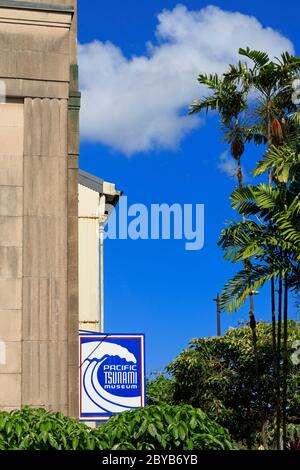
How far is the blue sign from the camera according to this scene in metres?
20.4

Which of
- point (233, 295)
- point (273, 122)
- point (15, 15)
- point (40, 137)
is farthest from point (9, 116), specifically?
point (273, 122)

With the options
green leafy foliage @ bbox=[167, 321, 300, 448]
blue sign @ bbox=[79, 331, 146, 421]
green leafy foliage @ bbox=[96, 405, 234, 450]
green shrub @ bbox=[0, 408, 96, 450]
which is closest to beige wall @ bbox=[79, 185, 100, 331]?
blue sign @ bbox=[79, 331, 146, 421]

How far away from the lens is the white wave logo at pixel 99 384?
20.5 m

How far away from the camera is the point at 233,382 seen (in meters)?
41.5

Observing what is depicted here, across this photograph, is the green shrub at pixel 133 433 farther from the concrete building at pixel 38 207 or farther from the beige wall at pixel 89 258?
the beige wall at pixel 89 258

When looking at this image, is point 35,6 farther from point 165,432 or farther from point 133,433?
point 165,432

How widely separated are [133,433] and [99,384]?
8.08 meters

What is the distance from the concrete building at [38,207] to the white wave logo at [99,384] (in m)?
3.87

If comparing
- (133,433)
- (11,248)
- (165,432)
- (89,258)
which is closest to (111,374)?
(11,248)

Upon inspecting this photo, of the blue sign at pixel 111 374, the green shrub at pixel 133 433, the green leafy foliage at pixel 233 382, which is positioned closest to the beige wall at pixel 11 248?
the green shrub at pixel 133 433

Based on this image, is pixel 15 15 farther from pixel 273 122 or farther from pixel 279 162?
pixel 273 122

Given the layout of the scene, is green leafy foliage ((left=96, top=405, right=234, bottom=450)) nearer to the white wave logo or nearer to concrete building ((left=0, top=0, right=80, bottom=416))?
concrete building ((left=0, top=0, right=80, bottom=416))

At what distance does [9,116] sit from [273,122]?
Result: 1944 centimetres

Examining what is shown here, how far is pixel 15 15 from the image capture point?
17391 mm
